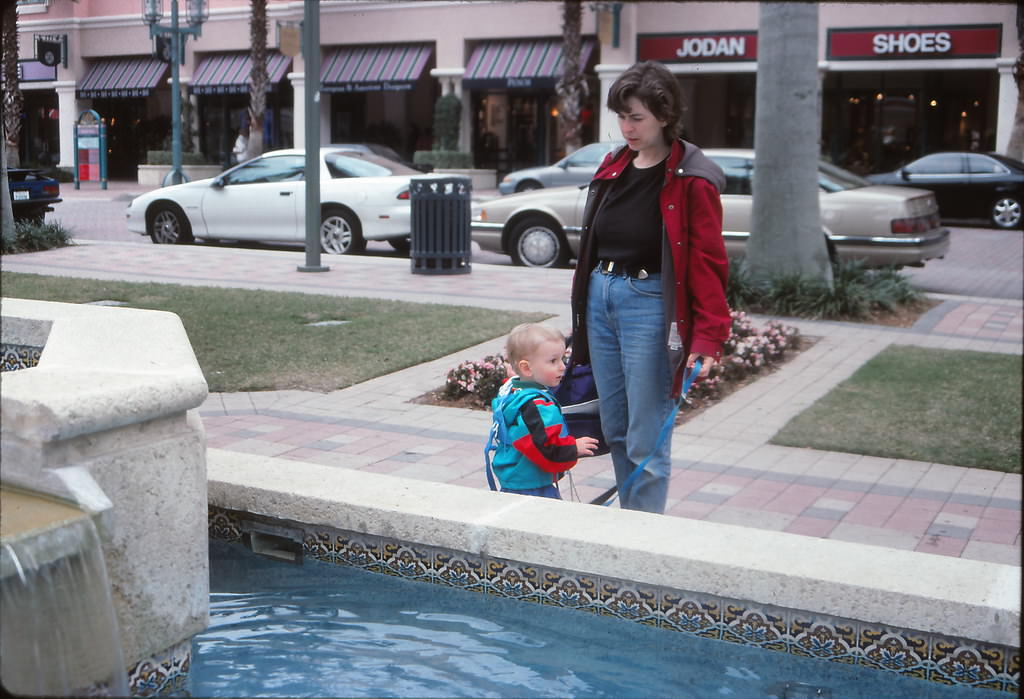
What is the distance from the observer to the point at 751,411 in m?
7.27

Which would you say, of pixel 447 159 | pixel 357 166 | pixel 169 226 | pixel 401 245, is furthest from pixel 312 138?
pixel 447 159

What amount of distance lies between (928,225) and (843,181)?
1.07 meters

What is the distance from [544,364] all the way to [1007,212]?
19.6 m

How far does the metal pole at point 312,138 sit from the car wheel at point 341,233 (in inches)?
71.7

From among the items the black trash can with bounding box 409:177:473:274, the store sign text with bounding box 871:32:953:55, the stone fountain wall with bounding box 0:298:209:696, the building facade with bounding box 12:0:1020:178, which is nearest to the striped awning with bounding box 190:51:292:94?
the building facade with bounding box 12:0:1020:178

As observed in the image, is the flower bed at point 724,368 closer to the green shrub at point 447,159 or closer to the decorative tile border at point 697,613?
the decorative tile border at point 697,613

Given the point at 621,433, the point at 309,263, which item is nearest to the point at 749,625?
the point at 621,433

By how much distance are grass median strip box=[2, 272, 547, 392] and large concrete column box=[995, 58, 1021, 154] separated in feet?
65.0

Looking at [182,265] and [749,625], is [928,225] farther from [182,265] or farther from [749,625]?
[749,625]

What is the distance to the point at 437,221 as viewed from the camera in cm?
1312

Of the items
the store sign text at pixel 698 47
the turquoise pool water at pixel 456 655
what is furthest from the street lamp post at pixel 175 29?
the store sign text at pixel 698 47

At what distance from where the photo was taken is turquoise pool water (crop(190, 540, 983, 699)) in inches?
128

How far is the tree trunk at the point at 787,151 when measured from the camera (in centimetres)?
1067

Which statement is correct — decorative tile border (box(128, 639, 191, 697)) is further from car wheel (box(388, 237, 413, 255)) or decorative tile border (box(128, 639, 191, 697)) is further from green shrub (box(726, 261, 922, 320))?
car wheel (box(388, 237, 413, 255))
